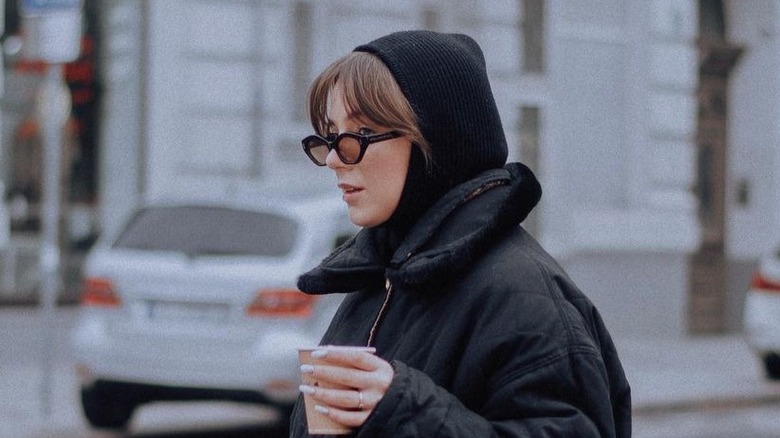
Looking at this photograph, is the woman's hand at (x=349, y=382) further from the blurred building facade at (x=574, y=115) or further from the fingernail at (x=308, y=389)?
the blurred building facade at (x=574, y=115)

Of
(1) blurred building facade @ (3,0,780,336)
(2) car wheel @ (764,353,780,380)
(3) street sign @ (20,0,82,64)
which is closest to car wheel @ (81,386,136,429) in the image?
(3) street sign @ (20,0,82,64)

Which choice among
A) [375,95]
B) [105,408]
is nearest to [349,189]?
[375,95]

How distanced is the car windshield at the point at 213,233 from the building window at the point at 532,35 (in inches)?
319

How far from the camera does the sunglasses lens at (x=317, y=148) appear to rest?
7.27ft

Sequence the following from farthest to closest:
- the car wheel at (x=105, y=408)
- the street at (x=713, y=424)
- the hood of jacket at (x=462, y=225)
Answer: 1. the street at (x=713, y=424)
2. the car wheel at (x=105, y=408)
3. the hood of jacket at (x=462, y=225)

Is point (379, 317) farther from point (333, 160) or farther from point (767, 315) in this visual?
point (767, 315)

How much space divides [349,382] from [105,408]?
6726 mm

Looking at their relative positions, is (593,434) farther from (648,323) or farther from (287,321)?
(648,323)

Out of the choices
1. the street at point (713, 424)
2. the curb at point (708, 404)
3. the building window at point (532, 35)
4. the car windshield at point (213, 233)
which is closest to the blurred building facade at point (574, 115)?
the building window at point (532, 35)

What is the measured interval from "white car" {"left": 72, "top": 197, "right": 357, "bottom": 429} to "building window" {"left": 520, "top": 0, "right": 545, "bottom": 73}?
779 centimetres

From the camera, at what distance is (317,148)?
2252mm

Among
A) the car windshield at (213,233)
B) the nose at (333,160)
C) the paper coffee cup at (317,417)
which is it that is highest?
the nose at (333,160)

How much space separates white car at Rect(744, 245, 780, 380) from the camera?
1172 centimetres

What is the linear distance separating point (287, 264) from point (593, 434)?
5954mm
